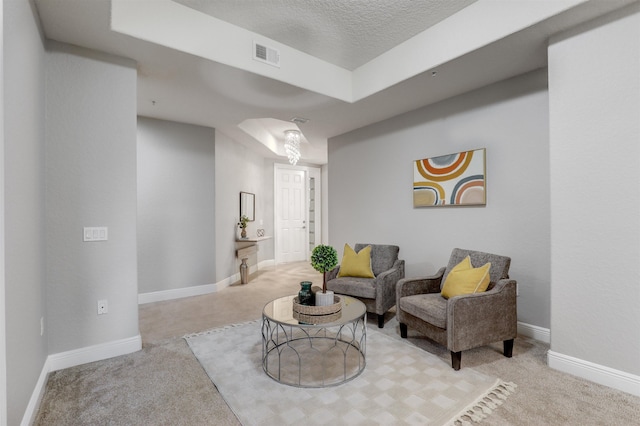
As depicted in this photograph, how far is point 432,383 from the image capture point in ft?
7.10

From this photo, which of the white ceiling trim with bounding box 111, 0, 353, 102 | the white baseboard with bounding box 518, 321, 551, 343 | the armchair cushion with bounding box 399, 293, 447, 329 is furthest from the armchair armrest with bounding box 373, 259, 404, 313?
the white ceiling trim with bounding box 111, 0, 353, 102

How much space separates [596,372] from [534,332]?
77cm

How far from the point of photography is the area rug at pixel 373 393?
1.81m

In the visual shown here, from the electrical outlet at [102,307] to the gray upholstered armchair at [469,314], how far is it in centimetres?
251

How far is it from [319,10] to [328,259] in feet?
6.78

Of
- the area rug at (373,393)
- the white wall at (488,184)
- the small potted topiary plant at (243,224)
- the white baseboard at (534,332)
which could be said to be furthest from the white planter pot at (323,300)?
the small potted topiary plant at (243,224)

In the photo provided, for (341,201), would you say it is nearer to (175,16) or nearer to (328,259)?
(328,259)

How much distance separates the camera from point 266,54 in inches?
118

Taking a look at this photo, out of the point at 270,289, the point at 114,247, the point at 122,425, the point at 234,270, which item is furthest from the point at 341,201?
the point at 122,425

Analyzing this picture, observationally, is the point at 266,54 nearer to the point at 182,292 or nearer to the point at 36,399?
the point at 36,399

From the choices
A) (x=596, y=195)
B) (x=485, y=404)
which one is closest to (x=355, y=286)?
(x=485, y=404)

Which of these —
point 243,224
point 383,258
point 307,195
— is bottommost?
point 383,258

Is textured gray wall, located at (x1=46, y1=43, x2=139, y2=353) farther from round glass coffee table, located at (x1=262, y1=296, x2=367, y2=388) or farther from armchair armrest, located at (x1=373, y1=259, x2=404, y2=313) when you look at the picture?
armchair armrest, located at (x1=373, y1=259, x2=404, y2=313)

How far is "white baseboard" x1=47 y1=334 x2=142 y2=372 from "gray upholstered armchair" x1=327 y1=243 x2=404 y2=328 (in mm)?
1975
